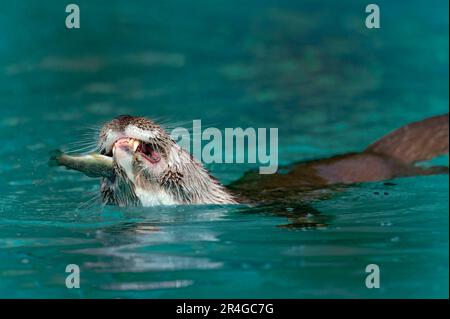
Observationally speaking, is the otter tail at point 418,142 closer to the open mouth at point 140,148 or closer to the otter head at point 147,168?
the otter head at point 147,168

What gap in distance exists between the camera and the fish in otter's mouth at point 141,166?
641cm

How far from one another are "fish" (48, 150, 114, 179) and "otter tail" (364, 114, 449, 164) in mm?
4268

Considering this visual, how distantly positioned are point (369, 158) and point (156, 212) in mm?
3496

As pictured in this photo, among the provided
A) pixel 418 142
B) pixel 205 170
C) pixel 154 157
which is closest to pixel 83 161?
pixel 154 157

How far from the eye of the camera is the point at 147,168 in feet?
21.8

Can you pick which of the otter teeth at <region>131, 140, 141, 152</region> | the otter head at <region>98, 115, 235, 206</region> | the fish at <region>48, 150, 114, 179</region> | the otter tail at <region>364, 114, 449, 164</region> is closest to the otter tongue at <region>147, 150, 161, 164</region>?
the otter head at <region>98, 115, 235, 206</region>

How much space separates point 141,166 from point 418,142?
4.25 m

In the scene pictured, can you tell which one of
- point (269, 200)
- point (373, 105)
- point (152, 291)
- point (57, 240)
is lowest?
point (152, 291)

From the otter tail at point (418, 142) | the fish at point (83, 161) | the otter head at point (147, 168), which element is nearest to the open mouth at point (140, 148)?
the otter head at point (147, 168)

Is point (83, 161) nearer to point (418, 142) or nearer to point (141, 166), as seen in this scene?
point (141, 166)

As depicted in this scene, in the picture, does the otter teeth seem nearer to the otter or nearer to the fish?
the otter

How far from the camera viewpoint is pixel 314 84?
508 inches

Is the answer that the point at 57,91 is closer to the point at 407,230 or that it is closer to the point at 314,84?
the point at 314,84

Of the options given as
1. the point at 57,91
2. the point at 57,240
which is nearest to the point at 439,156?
the point at 57,240
